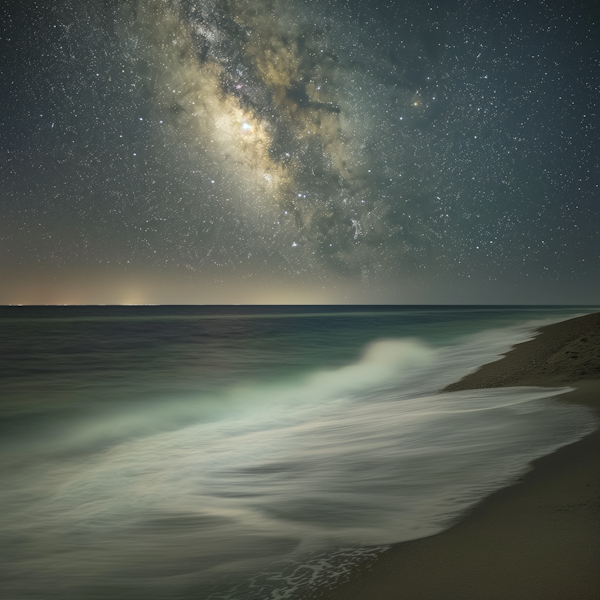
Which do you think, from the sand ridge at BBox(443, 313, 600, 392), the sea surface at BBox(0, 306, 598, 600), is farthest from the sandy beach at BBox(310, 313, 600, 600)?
the sand ridge at BBox(443, 313, 600, 392)

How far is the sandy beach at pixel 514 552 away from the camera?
6.35 feet

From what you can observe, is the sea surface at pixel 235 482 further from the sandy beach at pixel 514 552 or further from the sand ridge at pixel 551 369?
the sand ridge at pixel 551 369

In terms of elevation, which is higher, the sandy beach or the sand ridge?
the sand ridge

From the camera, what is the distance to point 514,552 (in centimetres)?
221

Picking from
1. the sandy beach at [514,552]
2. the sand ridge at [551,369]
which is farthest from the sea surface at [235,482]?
the sand ridge at [551,369]

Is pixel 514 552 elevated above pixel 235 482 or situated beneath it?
situated beneath

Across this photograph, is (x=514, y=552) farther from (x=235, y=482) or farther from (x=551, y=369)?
(x=551, y=369)

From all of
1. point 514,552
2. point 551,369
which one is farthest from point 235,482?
point 551,369

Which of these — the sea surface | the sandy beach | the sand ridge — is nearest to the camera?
the sandy beach

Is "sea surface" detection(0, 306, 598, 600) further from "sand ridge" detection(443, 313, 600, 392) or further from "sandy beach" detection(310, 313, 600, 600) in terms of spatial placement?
"sand ridge" detection(443, 313, 600, 392)

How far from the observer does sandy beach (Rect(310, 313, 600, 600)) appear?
1.94 m

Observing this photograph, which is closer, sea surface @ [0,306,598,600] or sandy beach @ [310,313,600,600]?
sandy beach @ [310,313,600,600]

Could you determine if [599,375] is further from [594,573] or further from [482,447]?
[594,573]

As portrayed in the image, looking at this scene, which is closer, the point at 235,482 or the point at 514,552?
the point at 514,552
